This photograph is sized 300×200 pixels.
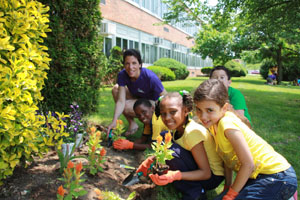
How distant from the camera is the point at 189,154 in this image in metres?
2.37

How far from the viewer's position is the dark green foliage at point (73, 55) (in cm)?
338

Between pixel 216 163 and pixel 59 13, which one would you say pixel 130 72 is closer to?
pixel 59 13

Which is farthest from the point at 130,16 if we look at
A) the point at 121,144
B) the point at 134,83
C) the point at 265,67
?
the point at 265,67

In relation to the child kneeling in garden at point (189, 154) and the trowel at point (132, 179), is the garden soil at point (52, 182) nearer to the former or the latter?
the trowel at point (132, 179)

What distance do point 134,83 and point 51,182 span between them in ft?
7.39

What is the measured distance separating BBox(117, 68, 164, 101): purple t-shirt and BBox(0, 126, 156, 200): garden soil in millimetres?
1381

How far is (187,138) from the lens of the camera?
227 centimetres

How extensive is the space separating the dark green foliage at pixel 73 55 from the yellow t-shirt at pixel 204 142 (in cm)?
189

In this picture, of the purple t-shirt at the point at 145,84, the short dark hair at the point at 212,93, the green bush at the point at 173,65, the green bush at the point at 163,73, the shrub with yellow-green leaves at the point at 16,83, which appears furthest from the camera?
the green bush at the point at 173,65

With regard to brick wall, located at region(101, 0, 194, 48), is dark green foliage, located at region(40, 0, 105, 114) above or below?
below

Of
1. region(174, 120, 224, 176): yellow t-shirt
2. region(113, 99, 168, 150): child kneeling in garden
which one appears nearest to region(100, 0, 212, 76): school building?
region(113, 99, 168, 150): child kneeling in garden

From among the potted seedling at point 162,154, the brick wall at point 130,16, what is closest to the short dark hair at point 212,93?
the potted seedling at point 162,154

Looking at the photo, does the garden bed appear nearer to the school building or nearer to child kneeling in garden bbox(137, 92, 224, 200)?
child kneeling in garden bbox(137, 92, 224, 200)

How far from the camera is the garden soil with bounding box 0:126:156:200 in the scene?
6.48ft
